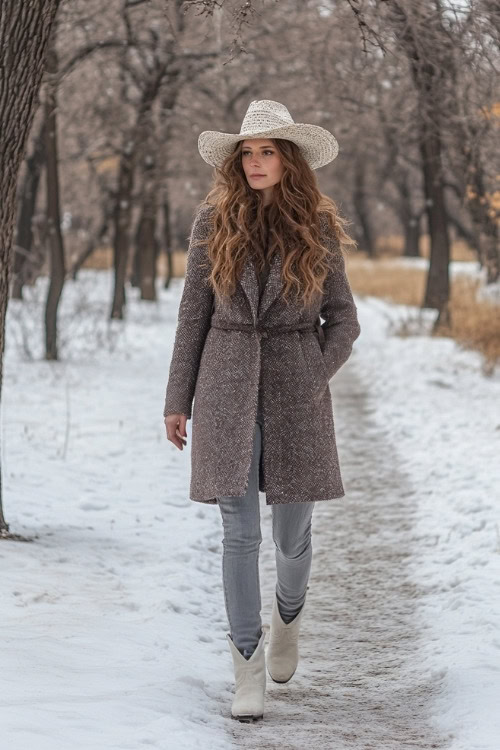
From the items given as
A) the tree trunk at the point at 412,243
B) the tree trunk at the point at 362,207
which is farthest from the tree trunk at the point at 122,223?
the tree trunk at the point at 412,243

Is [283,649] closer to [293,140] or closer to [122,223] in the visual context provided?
[293,140]

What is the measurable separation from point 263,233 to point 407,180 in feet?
138

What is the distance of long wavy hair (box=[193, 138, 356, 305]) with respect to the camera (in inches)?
153

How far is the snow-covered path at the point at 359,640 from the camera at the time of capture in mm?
3764

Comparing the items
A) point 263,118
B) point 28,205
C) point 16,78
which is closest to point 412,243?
point 28,205

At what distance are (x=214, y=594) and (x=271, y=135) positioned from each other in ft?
8.17

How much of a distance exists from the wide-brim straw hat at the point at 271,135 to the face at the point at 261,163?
4cm

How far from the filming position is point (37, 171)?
21.5 meters

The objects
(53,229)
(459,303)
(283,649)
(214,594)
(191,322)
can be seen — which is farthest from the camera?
(459,303)

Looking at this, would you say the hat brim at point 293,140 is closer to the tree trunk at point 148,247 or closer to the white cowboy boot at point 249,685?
the white cowboy boot at point 249,685

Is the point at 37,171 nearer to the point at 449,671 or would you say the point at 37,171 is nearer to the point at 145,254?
the point at 145,254

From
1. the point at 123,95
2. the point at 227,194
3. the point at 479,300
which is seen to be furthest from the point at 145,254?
the point at 227,194

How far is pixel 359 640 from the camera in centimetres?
490

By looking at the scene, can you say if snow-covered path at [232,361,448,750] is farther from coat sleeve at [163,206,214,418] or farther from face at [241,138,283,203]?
face at [241,138,283,203]
